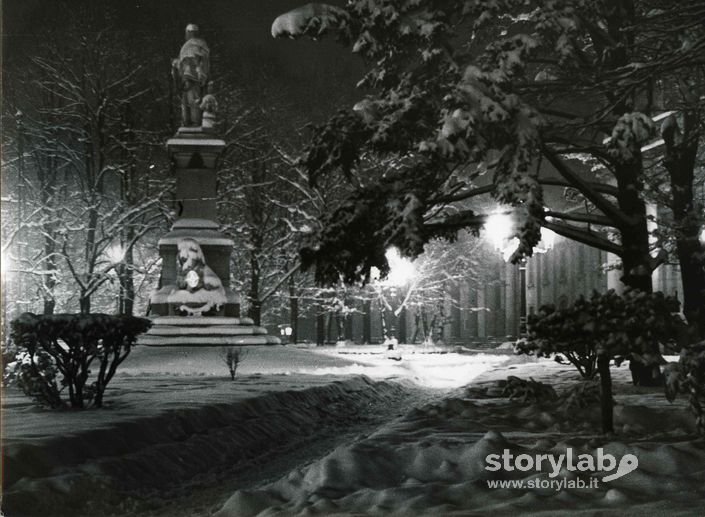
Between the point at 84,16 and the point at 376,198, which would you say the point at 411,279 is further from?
the point at 376,198

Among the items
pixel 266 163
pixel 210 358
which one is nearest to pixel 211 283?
pixel 210 358

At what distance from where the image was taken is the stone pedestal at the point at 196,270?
16.9 meters

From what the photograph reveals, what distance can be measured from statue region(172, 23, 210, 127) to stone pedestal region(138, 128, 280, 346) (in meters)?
0.40

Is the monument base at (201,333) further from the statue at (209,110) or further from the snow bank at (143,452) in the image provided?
the snow bank at (143,452)

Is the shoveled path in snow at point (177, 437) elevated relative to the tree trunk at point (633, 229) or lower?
lower

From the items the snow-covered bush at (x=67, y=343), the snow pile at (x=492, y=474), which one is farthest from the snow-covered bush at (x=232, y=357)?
the snow pile at (x=492, y=474)

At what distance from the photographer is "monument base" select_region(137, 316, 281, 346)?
653 inches

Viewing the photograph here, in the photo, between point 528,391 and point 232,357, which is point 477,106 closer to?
point 528,391

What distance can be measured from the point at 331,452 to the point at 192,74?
1182cm

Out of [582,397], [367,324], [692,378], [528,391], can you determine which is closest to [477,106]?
[692,378]

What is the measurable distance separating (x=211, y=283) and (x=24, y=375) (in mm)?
7772

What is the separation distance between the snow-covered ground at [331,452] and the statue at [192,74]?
309 inches

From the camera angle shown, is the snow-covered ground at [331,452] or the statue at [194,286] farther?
the statue at [194,286]

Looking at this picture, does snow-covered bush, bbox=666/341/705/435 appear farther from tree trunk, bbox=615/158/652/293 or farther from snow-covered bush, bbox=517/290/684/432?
tree trunk, bbox=615/158/652/293
